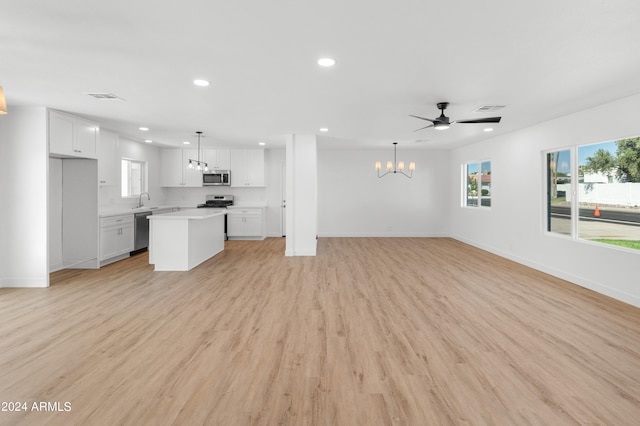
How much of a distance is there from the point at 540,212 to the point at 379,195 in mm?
4666

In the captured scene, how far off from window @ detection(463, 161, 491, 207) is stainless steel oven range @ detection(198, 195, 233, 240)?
21.3ft

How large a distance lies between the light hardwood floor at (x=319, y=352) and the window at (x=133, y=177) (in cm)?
314

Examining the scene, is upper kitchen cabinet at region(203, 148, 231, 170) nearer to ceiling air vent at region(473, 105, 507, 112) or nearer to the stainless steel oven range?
the stainless steel oven range

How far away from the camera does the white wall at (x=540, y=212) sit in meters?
4.18

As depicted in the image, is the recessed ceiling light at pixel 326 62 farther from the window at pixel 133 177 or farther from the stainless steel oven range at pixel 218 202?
the stainless steel oven range at pixel 218 202

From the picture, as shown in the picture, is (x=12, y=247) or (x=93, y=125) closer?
(x=12, y=247)

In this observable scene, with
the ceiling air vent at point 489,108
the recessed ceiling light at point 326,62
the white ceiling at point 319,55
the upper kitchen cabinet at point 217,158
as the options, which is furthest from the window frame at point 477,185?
the upper kitchen cabinet at point 217,158

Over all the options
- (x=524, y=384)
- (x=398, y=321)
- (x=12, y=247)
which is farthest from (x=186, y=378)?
(x=12, y=247)

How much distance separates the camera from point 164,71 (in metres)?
3.33

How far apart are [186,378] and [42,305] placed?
2808mm

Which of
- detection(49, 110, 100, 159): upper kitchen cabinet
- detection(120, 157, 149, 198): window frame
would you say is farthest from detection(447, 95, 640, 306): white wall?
detection(120, 157, 149, 198): window frame

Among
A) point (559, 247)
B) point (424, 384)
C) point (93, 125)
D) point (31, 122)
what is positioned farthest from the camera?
point (93, 125)

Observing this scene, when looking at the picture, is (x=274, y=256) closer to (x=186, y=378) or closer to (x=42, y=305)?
(x=42, y=305)

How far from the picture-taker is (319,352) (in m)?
2.76
